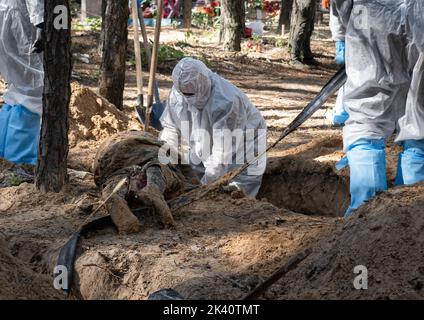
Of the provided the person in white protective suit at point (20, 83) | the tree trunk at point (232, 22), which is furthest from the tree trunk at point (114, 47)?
the tree trunk at point (232, 22)

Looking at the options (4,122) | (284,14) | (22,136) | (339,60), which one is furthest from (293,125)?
(284,14)

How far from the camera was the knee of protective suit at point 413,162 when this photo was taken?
17.3 ft

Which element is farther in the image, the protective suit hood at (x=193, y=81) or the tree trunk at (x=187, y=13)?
the tree trunk at (x=187, y=13)

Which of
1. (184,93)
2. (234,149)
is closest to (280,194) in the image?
(234,149)

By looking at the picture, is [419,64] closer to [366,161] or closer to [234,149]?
[366,161]

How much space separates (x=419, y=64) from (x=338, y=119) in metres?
4.35

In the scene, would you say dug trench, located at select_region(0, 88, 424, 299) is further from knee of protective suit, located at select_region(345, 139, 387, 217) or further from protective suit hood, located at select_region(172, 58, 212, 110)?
protective suit hood, located at select_region(172, 58, 212, 110)

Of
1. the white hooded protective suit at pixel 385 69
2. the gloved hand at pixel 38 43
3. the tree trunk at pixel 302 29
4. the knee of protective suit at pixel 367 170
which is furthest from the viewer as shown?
the tree trunk at pixel 302 29

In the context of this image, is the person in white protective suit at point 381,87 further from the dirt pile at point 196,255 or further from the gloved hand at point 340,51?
the gloved hand at point 340,51

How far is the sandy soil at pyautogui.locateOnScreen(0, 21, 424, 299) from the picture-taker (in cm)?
379

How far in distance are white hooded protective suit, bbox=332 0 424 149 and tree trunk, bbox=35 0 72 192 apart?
1.99 m

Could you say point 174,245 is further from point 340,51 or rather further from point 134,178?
point 340,51

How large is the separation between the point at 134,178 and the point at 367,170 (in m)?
1.65

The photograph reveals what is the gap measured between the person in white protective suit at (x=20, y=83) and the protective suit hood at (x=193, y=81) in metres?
1.36
